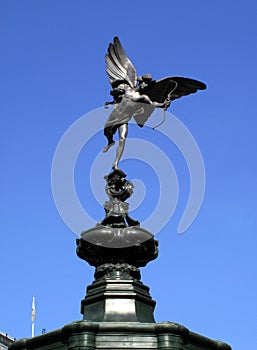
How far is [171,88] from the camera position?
44.9 feet

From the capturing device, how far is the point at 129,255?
11.9 metres

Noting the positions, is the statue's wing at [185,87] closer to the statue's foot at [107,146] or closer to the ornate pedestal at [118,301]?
the statue's foot at [107,146]

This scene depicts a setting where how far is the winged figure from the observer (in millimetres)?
13344

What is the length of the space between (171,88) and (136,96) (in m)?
0.75

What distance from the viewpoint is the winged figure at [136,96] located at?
43.8 ft

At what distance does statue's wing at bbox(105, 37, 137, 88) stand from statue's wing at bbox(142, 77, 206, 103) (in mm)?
418

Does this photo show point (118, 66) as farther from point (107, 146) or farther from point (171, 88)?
point (107, 146)

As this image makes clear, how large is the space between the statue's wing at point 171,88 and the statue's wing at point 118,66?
418 mm

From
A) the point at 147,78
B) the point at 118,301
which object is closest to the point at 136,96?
the point at 147,78

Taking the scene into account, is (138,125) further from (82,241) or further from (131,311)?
(131,311)

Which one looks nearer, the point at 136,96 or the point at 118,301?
the point at 118,301

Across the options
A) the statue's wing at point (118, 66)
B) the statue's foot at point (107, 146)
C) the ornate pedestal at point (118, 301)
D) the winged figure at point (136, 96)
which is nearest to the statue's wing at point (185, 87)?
the winged figure at point (136, 96)

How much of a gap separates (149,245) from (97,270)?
38.4 inches

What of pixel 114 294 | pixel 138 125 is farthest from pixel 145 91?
pixel 114 294
